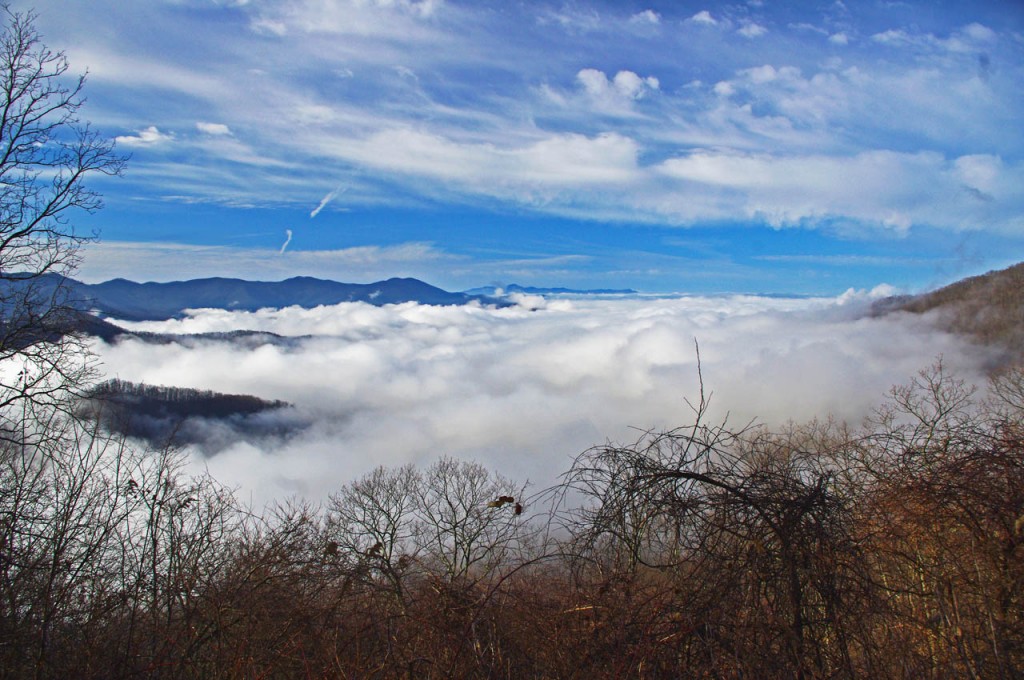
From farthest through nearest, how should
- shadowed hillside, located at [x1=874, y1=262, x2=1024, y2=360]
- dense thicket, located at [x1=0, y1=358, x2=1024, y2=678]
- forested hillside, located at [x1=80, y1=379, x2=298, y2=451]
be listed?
shadowed hillside, located at [x1=874, y1=262, x2=1024, y2=360], forested hillside, located at [x1=80, y1=379, x2=298, y2=451], dense thicket, located at [x1=0, y1=358, x2=1024, y2=678]

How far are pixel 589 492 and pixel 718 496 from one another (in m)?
0.89

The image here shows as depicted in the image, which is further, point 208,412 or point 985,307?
point 985,307

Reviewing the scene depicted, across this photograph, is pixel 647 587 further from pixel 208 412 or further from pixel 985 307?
pixel 985 307

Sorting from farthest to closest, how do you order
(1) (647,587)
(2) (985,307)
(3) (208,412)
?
(2) (985,307) < (3) (208,412) < (1) (647,587)

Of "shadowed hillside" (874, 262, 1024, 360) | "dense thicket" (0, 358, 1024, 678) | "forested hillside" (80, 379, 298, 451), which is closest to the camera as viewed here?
"dense thicket" (0, 358, 1024, 678)

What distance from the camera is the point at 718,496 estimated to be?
4.55 meters

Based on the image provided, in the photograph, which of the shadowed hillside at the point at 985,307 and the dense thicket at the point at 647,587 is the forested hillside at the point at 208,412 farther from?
the shadowed hillside at the point at 985,307

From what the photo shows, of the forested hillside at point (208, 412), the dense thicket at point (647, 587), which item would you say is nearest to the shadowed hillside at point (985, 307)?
the dense thicket at point (647, 587)

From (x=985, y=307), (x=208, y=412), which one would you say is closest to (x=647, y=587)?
(x=208, y=412)

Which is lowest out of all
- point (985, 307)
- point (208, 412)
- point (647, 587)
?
point (208, 412)

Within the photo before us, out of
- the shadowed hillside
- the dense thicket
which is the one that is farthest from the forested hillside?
the shadowed hillside

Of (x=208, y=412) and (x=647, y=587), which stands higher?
(x=647, y=587)

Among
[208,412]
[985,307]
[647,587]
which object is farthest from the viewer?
[985,307]

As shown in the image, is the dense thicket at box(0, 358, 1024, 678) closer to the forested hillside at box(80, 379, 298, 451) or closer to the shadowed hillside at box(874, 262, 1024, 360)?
the forested hillside at box(80, 379, 298, 451)
